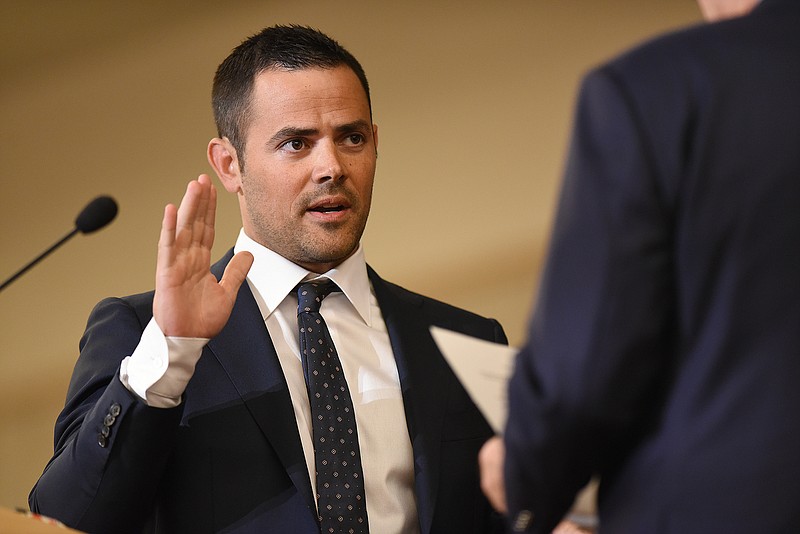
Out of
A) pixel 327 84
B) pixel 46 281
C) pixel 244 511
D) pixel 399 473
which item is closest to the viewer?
pixel 244 511

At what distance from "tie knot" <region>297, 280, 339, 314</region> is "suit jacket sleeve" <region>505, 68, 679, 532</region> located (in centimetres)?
109

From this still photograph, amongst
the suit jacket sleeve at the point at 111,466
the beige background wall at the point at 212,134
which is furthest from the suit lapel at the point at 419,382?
the beige background wall at the point at 212,134

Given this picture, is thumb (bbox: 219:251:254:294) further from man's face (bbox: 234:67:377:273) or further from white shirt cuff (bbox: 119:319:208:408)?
man's face (bbox: 234:67:377:273)

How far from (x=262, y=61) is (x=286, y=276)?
46cm

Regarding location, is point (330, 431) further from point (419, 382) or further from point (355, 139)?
point (355, 139)

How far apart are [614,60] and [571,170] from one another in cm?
11

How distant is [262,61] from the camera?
7.20ft

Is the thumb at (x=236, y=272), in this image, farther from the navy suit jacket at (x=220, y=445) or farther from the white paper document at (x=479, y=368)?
the white paper document at (x=479, y=368)

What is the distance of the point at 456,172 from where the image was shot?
3.52 m

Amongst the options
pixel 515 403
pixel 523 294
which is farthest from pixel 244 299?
pixel 523 294

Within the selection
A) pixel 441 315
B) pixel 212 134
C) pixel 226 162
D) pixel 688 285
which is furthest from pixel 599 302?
pixel 212 134

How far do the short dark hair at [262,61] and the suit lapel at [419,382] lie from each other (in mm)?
430

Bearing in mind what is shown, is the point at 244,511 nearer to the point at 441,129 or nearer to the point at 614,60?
the point at 614,60

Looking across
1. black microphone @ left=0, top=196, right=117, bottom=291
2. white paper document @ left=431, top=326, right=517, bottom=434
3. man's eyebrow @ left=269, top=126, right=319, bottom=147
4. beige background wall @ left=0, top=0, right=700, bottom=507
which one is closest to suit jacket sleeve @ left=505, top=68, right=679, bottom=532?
white paper document @ left=431, top=326, right=517, bottom=434
